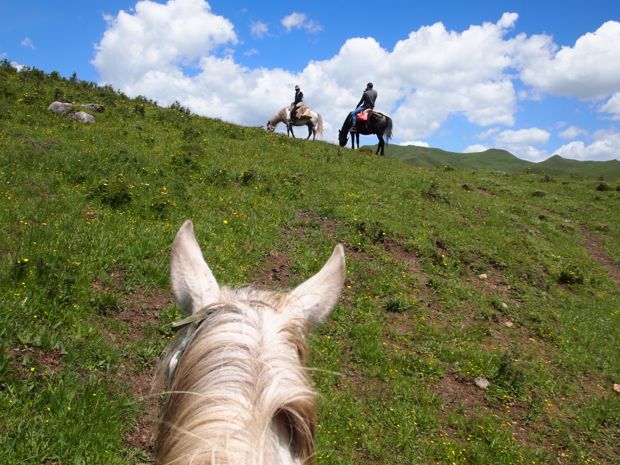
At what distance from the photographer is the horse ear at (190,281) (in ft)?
7.64

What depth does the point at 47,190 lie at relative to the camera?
858 cm

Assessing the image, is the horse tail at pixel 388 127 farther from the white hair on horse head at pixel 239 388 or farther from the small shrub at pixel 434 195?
the white hair on horse head at pixel 239 388

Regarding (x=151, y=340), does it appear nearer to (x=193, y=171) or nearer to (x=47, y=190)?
(x=47, y=190)

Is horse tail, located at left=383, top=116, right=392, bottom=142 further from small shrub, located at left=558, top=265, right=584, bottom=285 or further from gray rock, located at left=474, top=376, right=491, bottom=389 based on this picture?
gray rock, located at left=474, top=376, right=491, bottom=389

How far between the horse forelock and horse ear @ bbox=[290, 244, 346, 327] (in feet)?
1.30

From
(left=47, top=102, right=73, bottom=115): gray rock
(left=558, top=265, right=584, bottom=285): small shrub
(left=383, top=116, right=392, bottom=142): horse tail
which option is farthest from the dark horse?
(left=47, top=102, right=73, bottom=115): gray rock

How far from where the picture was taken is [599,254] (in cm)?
1778

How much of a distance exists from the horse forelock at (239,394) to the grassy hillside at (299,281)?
9.54 ft

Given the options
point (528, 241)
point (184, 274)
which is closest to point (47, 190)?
point (184, 274)

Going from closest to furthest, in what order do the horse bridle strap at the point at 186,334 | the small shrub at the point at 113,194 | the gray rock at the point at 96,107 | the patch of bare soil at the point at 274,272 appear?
the horse bridle strap at the point at 186,334, the patch of bare soil at the point at 274,272, the small shrub at the point at 113,194, the gray rock at the point at 96,107

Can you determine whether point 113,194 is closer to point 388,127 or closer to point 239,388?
point 239,388

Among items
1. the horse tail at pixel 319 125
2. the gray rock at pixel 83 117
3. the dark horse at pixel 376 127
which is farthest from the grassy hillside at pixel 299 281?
the horse tail at pixel 319 125

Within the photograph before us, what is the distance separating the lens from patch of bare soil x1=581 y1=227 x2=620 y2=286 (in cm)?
1595

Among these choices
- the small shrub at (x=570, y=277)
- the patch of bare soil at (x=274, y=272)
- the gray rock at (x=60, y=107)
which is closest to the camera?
the patch of bare soil at (x=274, y=272)
